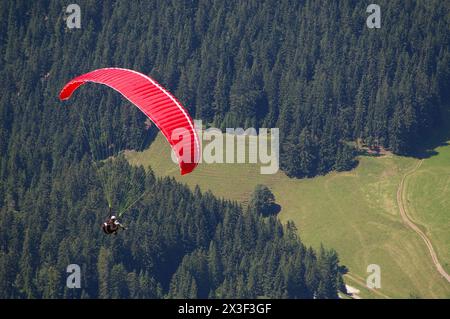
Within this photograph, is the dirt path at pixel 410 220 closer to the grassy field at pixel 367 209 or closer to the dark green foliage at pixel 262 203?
the grassy field at pixel 367 209

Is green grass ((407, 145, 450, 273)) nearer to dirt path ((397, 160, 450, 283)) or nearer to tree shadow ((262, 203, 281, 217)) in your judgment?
dirt path ((397, 160, 450, 283))

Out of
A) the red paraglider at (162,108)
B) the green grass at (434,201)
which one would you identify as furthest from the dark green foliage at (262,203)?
the red paraglider at (162,108)

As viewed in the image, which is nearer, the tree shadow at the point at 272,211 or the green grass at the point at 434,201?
the green grass at the point at 434,201
